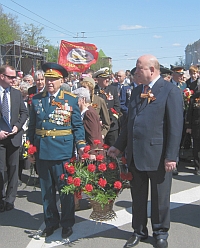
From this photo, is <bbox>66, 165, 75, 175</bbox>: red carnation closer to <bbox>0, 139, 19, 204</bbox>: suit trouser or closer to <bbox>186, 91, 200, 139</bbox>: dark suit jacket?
<bbox>0, 139, 19, 204</bbox>: suit trouser

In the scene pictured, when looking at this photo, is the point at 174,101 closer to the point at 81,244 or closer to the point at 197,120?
the point at 81,244

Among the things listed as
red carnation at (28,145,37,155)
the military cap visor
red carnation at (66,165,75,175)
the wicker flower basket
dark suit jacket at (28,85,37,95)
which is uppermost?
the military cap visor

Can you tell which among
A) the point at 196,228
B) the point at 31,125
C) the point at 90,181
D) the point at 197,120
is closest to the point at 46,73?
the point at 31,125

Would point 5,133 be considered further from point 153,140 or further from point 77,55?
point 77,55

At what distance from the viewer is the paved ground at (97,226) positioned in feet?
13.4

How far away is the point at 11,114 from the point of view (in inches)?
210

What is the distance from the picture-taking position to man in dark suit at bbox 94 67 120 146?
6.79 metres

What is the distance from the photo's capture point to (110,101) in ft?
23.8

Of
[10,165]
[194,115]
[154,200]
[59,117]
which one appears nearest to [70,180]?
[59,117]

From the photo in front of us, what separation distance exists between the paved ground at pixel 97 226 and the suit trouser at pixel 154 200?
0.21 meters

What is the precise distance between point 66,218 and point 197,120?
3.90 meters

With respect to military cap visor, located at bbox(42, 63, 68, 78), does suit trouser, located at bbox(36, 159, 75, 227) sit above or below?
below

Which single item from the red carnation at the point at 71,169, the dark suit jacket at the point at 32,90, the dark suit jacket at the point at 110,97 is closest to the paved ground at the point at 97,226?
the red carnation at the point at 71,169

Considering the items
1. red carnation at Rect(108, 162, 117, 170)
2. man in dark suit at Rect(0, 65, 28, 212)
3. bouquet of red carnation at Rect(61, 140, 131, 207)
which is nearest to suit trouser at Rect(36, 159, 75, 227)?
bouquet of red carnation at Rect(61, 140, 131, 207)
